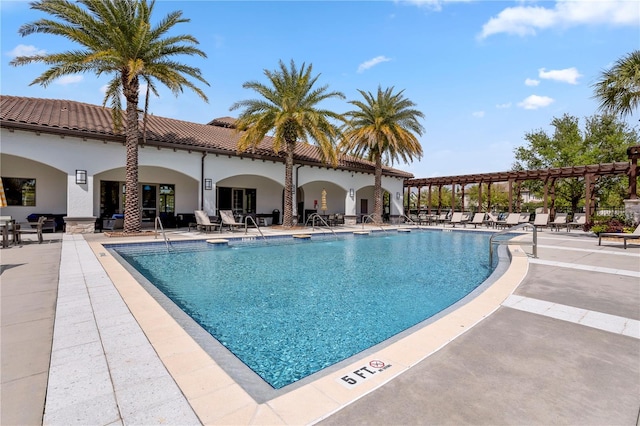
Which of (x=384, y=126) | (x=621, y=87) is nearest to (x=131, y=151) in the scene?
(x=384, y=126)

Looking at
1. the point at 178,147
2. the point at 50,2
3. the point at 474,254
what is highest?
the point at 50,2

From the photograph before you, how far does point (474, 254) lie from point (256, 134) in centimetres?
1183

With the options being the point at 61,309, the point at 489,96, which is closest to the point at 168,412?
the point at 61,309

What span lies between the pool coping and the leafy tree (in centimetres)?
3202

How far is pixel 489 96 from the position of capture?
17453 mm

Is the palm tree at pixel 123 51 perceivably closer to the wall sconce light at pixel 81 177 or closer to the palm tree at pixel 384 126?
the wall sconce light at pixel 81 177

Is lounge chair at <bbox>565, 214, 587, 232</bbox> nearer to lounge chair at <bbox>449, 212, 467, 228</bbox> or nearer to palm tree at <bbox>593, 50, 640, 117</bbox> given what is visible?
lounge chair at <bbox>449, 212, 467, 228</bbox>

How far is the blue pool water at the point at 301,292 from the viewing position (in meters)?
4.09

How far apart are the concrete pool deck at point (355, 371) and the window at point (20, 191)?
1328cm

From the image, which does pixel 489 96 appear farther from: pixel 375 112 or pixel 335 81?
pixel 335 81

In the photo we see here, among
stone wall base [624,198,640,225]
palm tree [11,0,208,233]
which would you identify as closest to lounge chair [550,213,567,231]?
stone wall base [624,198,640,225]

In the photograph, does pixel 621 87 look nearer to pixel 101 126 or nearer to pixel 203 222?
pixel 203 222

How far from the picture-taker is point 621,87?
13445 mm

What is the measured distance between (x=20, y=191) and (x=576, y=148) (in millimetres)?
40685
